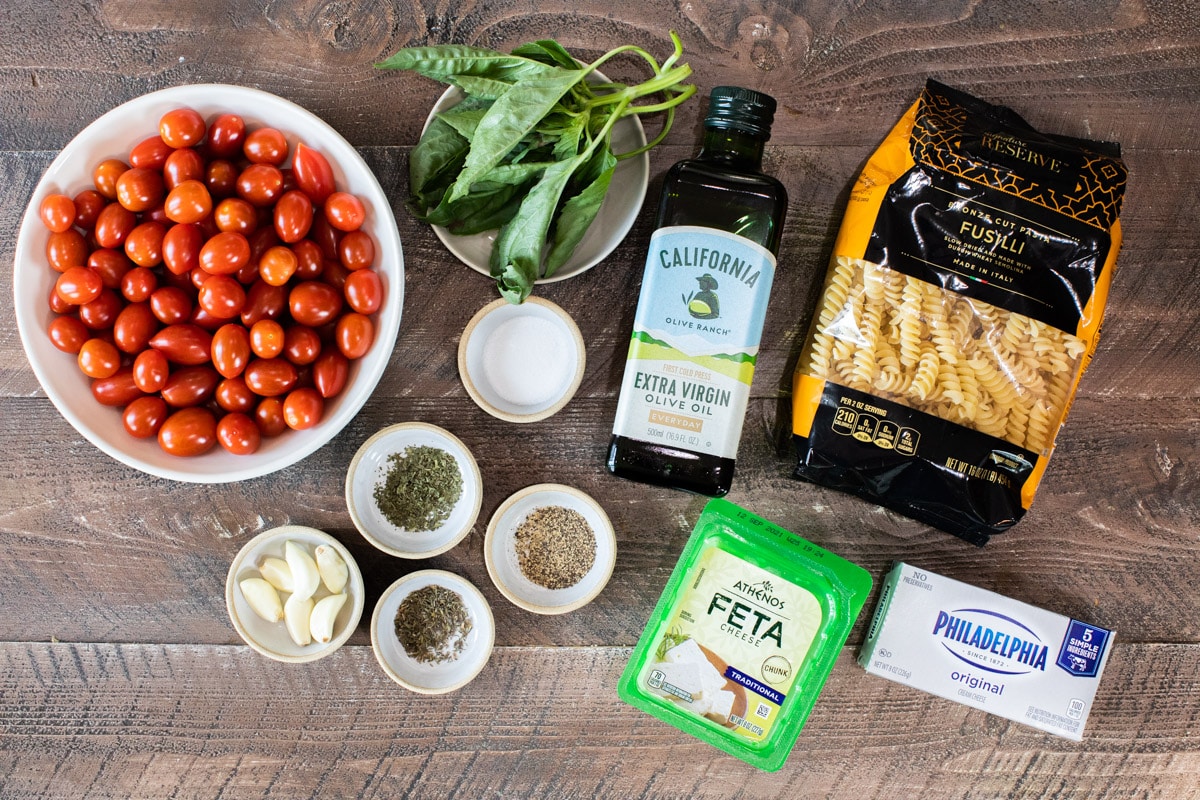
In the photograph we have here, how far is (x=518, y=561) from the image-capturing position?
1.22m

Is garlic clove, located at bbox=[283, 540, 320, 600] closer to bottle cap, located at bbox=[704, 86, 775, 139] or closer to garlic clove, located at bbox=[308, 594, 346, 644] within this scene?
garlic clove, located at bbox=[308, 594, 346, 644]

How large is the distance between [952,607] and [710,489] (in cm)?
43

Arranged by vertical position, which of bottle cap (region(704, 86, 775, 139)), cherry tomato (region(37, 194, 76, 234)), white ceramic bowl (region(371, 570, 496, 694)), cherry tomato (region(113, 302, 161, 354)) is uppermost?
bottle cap (region(704, 86, 775, 139))

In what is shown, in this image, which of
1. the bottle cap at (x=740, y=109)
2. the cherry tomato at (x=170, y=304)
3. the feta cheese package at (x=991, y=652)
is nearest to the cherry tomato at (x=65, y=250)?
the cherry tomato at (x=170, y=304)

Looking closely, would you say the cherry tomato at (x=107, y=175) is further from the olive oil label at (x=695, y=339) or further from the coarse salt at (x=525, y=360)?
the olive oil label at (x=695, y=339)

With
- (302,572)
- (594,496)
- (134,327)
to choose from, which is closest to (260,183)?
(134,327)

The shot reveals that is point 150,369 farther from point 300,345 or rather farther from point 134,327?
point 300,345

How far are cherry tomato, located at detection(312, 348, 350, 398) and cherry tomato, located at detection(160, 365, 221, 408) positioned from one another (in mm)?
149

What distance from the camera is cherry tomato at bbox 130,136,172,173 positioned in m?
1.01

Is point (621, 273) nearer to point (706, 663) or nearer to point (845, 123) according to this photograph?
point (845, 123)

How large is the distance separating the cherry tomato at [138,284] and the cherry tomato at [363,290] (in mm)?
267

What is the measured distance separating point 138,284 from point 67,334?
117 millimetres

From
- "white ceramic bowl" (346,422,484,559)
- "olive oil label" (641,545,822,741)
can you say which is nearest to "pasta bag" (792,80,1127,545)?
"olive oil label" (641,545,822,741)

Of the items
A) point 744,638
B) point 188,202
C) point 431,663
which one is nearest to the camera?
point 188,202
